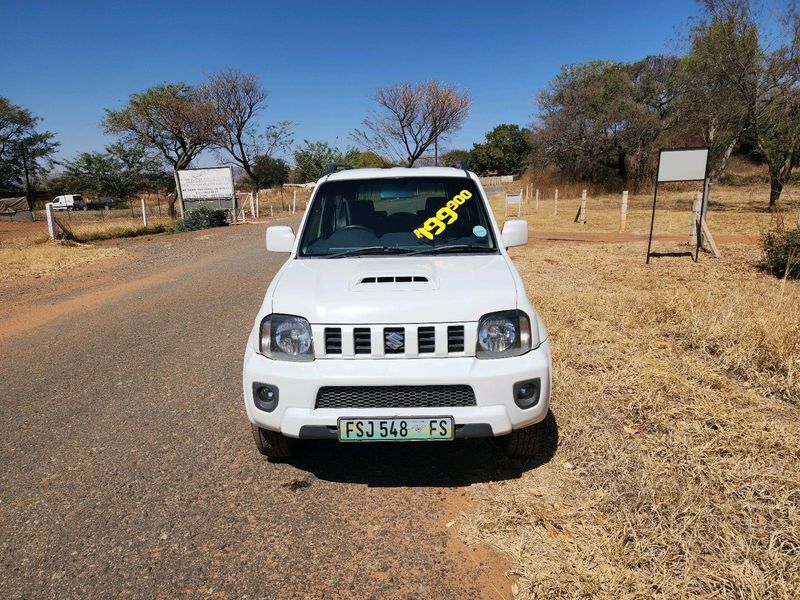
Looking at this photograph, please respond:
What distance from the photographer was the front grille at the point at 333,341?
2.54 metres

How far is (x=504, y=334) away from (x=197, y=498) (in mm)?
1912

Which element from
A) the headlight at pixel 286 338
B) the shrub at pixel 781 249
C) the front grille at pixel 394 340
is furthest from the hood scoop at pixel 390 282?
the shrub at pixel 781 249

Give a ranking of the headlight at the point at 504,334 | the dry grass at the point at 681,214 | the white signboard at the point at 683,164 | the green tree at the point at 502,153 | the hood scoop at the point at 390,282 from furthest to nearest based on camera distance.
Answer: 1. the green tree at the point at 502,153
2. the dry grass at the point at 681,214
3. the white signboard at the point at 683,164
4. the hood scoop at the point at 390,282
5. the headlight at the point at 504,334

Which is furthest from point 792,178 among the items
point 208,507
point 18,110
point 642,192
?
point 18,110

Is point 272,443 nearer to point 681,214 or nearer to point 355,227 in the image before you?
point 355,227

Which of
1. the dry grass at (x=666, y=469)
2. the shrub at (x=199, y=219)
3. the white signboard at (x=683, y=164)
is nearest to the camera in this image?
the dry grass at (x=666, y=469)

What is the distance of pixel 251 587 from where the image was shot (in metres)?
2.16

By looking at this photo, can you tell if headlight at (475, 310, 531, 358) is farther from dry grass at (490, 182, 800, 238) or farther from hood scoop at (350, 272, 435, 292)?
dry grass at (490, 182, 800, 238)

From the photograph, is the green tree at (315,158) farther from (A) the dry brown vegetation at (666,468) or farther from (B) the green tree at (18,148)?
(A) the dry brown vegetation at (666,468)

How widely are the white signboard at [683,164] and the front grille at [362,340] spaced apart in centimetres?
925

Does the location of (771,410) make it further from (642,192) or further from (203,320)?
(642,192)

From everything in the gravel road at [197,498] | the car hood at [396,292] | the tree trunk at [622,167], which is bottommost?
the gravel road at [197,498]

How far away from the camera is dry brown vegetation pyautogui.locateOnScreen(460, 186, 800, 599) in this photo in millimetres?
2100

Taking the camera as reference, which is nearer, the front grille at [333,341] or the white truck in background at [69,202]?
the front grille at [333,341]
